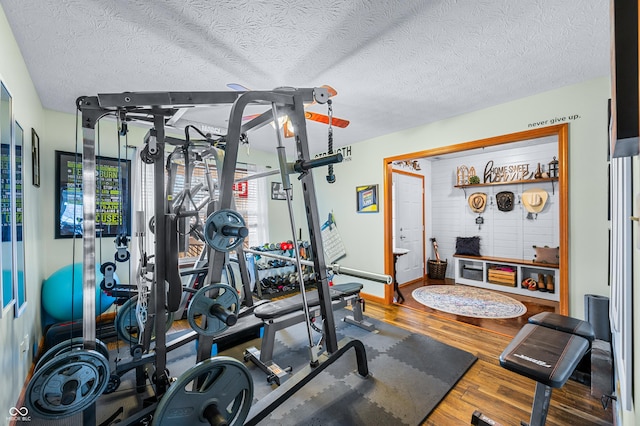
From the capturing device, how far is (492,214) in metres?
5.20

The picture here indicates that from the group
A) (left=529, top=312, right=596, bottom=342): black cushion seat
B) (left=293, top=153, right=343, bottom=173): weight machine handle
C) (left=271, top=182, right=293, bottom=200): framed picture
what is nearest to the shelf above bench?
(left=529, top=312, right=596, bottom=342): black cushion seat

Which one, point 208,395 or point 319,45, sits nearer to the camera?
point 208,395

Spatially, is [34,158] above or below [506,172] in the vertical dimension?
below

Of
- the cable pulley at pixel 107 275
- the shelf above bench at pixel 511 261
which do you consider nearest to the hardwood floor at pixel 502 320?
the shelf above bench at pixel 511 261

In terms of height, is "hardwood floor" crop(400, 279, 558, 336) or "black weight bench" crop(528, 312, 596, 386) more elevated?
"black weight bench" crop(528, 312, 596, 386)

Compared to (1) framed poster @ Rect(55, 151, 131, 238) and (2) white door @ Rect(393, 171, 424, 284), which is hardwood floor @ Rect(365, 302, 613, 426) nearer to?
(2) white door @ Rect(393, 171, 424, 284)

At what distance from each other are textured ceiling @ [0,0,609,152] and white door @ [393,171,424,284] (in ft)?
7.97

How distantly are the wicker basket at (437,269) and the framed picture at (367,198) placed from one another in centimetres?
224

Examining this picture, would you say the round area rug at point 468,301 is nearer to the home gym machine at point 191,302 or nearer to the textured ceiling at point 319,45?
the home gym machine at point 191,302

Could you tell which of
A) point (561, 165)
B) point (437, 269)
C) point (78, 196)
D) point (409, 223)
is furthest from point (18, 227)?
point (437, 269)

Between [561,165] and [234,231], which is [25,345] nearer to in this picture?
[234,231]

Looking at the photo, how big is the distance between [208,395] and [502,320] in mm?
3453

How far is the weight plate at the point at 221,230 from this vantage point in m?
Answer: 1.44

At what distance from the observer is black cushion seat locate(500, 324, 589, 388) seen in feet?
4.33
